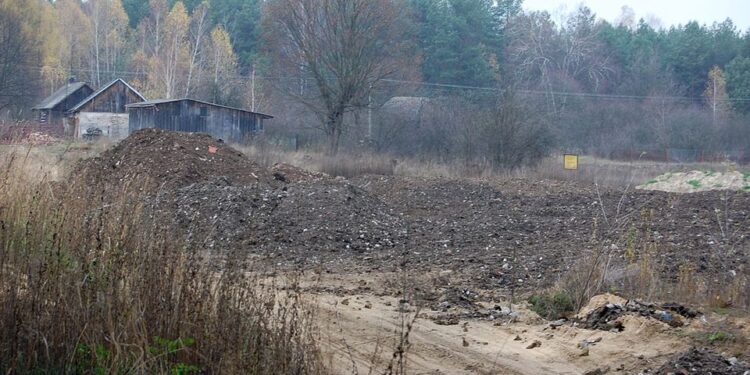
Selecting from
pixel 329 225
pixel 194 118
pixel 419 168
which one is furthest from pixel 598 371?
pixel 194 118

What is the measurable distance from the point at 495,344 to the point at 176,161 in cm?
1568

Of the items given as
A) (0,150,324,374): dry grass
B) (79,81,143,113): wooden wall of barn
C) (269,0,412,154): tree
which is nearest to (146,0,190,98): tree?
(79,81,143,113): wooden wall of barn

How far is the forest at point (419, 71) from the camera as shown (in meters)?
45.3

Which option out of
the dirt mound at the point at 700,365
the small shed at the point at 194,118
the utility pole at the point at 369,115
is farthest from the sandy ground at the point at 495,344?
the utility pole at the point at 369,115

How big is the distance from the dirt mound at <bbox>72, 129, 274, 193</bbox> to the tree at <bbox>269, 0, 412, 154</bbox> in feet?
63.8

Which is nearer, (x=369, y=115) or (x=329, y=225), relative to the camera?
(x=329, y=225)

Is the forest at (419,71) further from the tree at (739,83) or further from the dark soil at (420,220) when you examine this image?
the dark soil at (420,220)

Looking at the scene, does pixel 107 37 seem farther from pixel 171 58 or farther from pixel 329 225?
pixel 329 225

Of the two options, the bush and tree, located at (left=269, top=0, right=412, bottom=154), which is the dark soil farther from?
tree, located at (left=269, top=0, right=412, bottom=154)

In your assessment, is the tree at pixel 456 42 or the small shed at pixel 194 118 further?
the tree at pixel 456 42

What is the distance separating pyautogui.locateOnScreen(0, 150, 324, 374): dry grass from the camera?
17.4ft

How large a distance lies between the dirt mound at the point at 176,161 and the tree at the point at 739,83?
50926mm

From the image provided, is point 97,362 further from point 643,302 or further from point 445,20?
point 445,20

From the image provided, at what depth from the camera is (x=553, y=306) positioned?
10.0m
